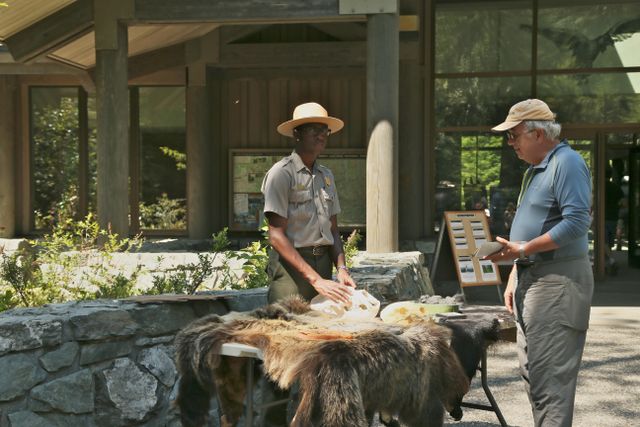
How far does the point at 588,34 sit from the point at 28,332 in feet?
34.5

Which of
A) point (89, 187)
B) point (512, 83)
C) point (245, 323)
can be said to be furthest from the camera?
point (89, 187)

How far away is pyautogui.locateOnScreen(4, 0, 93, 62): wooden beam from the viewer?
33.4 ft

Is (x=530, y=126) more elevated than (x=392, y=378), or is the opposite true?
(x=530, y=126)

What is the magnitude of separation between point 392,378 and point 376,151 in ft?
19.0

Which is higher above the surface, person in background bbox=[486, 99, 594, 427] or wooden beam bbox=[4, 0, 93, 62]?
wooden beam bbox=[4, 0, 93, 62]

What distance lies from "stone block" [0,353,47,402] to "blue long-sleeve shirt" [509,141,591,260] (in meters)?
2.49

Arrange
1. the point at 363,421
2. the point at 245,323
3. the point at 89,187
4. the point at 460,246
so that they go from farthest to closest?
the point at 89,187 → the point at 460,246 → the point at 245,323 → the point at 363,421

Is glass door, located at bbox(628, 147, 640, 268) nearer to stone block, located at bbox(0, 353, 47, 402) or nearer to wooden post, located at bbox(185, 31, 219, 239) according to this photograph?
wooden post, located at bbox(185, 31, 219, 239)

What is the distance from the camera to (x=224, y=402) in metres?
4.25

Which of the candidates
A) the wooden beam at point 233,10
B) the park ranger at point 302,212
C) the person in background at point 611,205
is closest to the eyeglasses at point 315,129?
the park ranger at point 302,212

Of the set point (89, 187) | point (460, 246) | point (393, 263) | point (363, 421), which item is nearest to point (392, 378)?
point (363, 421)

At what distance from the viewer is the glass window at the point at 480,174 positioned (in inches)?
528

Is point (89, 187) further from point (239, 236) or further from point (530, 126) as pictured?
point (530, 126)

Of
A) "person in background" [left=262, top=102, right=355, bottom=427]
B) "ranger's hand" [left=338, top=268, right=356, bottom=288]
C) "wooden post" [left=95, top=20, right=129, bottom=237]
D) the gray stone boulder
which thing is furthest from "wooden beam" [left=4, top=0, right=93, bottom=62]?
"ranger's hand" [left=338, top=268, right=356, bottom=288]
